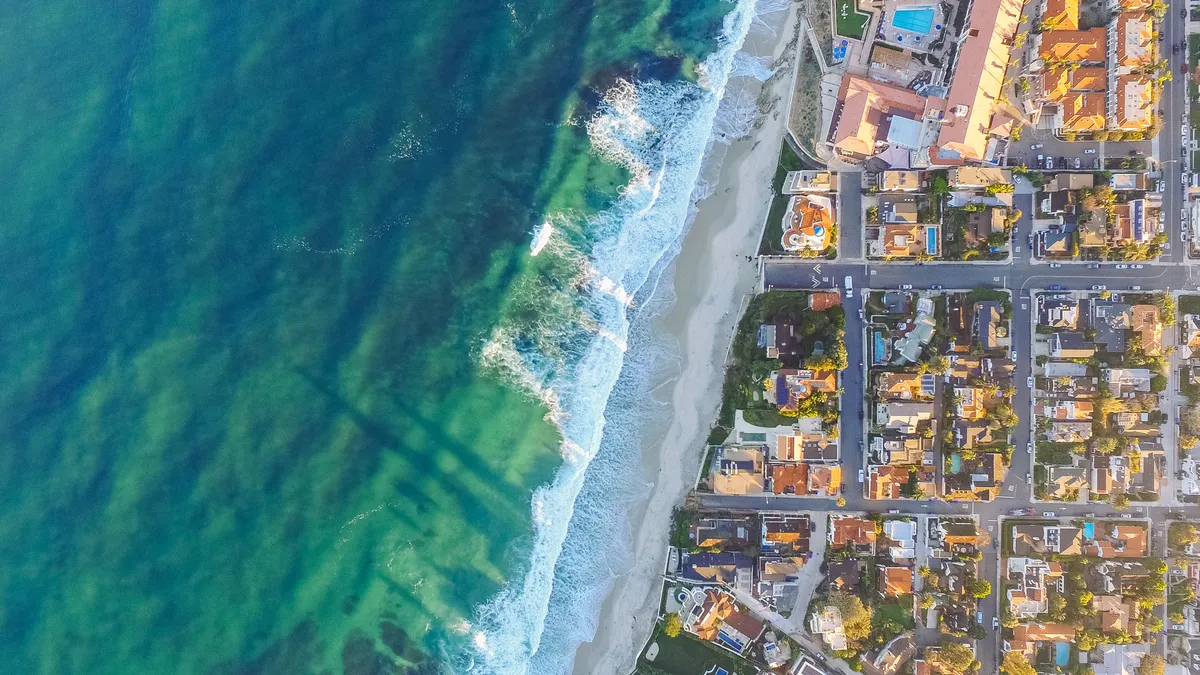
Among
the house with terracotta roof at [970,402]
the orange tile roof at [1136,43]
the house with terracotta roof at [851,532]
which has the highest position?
the orange tile roof at [1136,43]

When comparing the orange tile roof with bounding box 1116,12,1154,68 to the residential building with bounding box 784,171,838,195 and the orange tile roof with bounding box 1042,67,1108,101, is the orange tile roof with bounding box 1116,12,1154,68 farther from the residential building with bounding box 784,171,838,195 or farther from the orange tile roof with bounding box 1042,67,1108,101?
the residential building with bounding box 784,171,838,195

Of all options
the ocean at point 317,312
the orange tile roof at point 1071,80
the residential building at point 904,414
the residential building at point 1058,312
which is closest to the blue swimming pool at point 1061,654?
the residential building at point 904,414

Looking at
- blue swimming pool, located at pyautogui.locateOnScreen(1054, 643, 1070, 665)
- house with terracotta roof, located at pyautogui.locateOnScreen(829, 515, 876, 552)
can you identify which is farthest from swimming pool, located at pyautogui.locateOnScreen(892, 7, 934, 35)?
blue swimming pool, located at pyautogui.locateOnScreen(1054, 643, 1070, 665)

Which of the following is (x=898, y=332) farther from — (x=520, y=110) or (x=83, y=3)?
(x=83, y=3)

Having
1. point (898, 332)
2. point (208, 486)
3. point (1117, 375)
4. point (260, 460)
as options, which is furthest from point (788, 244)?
point (208, 486)

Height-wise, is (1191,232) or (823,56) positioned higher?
(823,56)

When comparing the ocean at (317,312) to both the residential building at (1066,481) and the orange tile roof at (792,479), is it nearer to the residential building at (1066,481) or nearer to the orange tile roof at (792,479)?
the orange tile roof at (792,479)

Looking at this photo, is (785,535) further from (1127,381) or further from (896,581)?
(1127,381)
